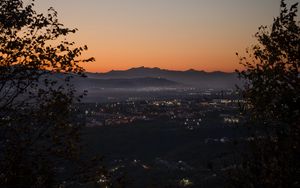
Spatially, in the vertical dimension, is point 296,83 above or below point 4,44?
below

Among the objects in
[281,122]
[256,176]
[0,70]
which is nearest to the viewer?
[0,70]

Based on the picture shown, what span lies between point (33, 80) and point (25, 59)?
151 centimetres

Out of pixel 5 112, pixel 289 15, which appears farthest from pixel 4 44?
pixel 289 15

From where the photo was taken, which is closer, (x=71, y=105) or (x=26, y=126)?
(x=26, y=126)

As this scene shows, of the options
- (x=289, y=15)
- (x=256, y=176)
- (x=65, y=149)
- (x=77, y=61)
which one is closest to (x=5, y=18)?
(x=77, y=61)

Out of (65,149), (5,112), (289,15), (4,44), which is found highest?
(289,15)

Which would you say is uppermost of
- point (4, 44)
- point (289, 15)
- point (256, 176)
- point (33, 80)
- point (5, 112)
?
point (289, 15)

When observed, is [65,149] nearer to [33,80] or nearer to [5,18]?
[33,80]

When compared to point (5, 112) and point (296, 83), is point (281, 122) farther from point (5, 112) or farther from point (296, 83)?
point (5, 112)

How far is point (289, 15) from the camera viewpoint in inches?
1114

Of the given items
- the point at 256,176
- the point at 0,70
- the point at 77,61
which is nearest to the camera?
the point at 0,70

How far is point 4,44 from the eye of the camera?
19344mm

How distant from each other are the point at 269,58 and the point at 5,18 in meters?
16.7

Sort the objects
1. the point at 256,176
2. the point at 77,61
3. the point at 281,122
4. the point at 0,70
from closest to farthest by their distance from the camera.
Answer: the point at 0,70 < the point at 77,61 < the point at 256,176 < the point at 281,122
